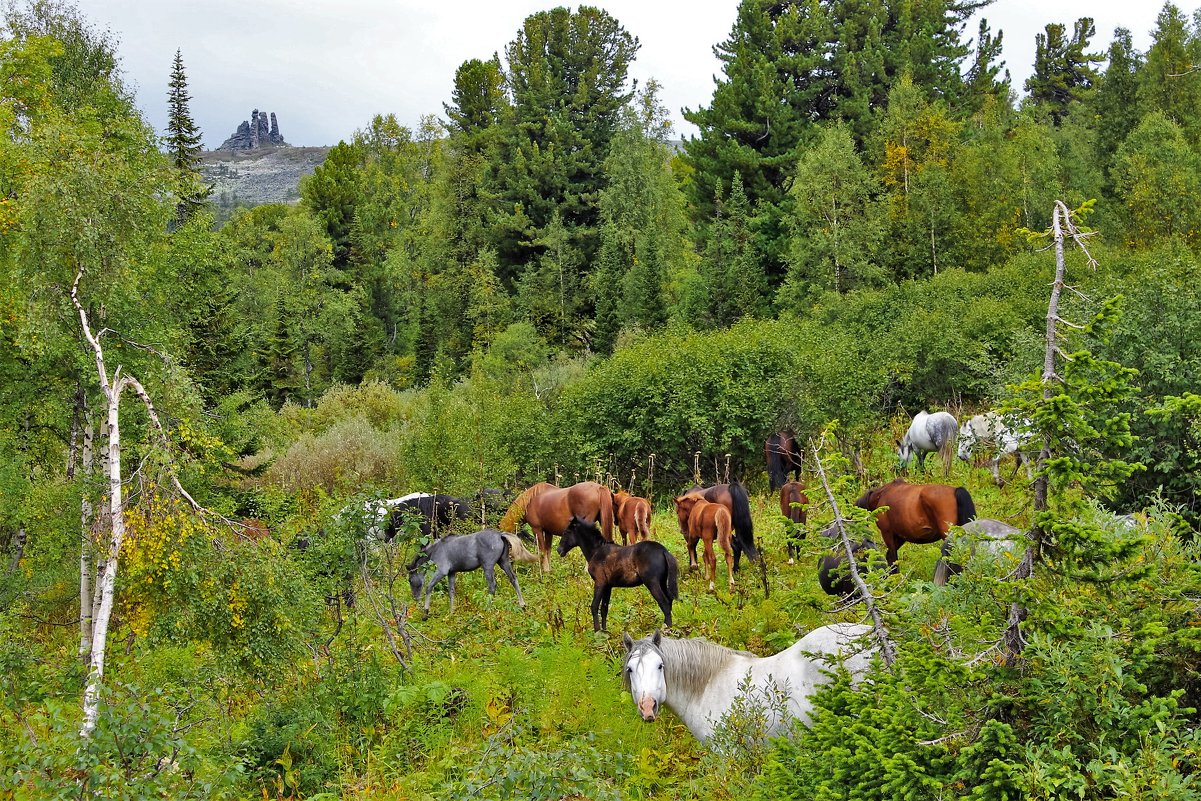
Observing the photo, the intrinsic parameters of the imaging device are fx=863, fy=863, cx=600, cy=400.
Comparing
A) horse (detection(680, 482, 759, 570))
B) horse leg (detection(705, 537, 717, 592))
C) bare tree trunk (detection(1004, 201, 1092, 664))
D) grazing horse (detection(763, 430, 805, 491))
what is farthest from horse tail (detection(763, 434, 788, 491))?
bare tree trunk (detection(1004, 201, 1092, 664))

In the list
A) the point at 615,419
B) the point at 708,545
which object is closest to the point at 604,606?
the point at 708,545

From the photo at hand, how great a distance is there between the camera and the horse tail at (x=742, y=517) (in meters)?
11.5

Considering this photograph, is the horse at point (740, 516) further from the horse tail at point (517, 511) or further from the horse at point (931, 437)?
the horse at point (931, 437)

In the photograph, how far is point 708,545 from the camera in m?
11.3

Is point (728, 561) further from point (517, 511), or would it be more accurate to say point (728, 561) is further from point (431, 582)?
point (517, 511)

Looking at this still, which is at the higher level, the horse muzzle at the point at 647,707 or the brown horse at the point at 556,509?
the horse muzzle at the point at 647,707

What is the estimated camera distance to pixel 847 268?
Result: 32.9m

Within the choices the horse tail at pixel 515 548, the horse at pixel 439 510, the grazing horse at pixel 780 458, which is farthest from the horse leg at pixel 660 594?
the grazing horse at pixel 780 458

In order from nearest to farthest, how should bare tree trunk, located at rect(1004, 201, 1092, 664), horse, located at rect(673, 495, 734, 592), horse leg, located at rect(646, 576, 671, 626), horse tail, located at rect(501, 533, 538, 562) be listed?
bare tree trunk, located at rect(1004, 201, 1092, 664) < horse leg, located at rect(646, 576, 671, 626) < horse, located at rect(673, 495, 734, 592) < horse tail, located at rect(501, 533, 538, 562)

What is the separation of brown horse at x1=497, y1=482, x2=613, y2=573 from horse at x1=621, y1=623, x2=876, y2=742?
627cm

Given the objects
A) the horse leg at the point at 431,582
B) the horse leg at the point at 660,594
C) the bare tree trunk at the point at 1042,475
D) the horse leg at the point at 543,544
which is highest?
the bare tree trunk at the point at 1042,475

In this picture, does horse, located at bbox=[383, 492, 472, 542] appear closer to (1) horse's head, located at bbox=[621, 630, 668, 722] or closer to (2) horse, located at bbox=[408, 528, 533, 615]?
(2) horse, located at bbox=[408, 528, 533, 615]

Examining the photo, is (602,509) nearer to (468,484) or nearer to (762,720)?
(468,484)

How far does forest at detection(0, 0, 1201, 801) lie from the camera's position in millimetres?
4273
